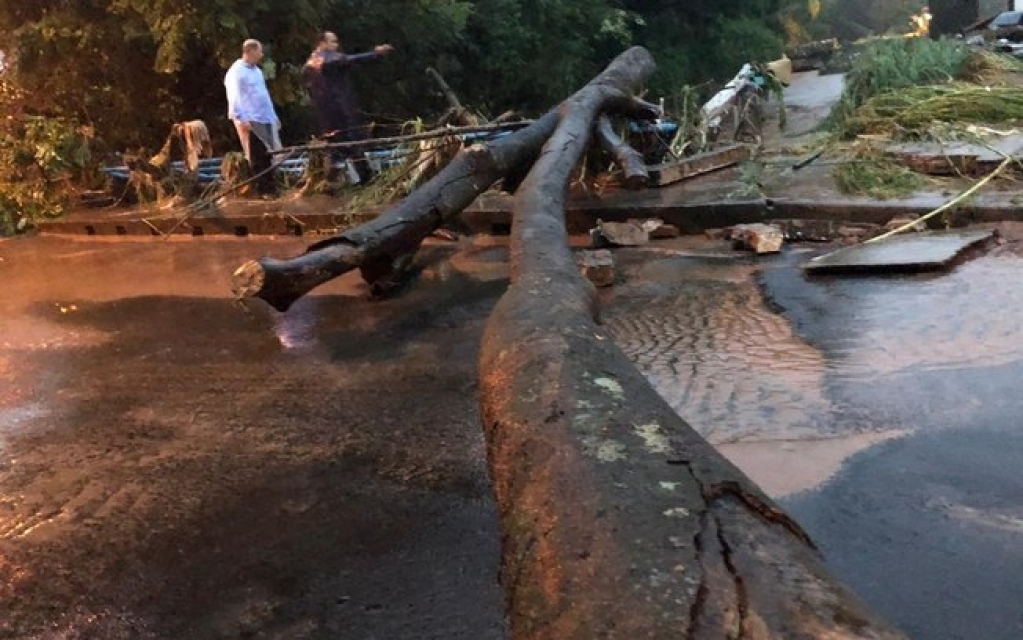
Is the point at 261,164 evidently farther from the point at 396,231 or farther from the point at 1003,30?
the point at 1003,30

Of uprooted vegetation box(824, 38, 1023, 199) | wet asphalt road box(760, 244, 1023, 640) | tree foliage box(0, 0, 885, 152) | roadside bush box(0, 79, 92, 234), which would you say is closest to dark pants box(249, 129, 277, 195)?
tree foliage box(0, 0, 885, 152)

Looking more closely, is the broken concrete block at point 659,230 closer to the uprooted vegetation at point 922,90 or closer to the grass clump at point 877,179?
the grass clump at point 877,179

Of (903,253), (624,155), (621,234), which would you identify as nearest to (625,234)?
(621,234)

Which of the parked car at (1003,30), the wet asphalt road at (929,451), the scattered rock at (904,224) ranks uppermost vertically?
the parked car at (1003,30)

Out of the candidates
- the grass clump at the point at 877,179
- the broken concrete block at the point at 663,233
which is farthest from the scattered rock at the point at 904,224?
the broken concrete block at the point at 663,233

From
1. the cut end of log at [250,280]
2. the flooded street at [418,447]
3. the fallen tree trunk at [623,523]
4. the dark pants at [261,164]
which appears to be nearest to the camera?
the fallen tree trunk at [623,523]

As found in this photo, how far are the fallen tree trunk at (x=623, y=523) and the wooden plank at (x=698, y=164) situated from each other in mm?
5118

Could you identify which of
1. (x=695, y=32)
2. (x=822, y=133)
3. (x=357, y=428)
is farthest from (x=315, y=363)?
(x=695, y=32)

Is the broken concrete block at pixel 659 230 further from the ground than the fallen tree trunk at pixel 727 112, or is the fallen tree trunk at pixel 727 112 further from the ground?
the fallen tree trunk at pixel 727 112

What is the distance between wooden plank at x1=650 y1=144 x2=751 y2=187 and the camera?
7.93 metres

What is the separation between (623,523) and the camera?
1809 mm

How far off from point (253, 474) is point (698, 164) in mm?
5549

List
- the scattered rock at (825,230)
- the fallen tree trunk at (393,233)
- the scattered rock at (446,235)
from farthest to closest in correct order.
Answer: the scattered rock at (446,235), the scattered rock at (825,230), the fallen tree trunk at (393,233)

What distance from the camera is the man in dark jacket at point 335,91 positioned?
10.4 meters
